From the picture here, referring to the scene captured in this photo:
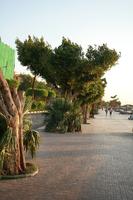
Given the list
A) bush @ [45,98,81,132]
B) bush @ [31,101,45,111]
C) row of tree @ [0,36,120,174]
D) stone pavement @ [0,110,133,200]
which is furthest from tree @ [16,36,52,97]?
stone pavement @ [0,110,133,200]

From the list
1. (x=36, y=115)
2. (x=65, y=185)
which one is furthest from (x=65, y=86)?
(x=65, y=185)

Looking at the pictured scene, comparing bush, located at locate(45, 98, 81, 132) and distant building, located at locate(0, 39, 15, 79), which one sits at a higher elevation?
distant building, located at locate(0, 39, 15, 79)

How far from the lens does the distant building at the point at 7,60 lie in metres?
41.2

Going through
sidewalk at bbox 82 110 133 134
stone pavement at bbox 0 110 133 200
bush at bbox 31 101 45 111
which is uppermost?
bush at bbox 31 101 45 111

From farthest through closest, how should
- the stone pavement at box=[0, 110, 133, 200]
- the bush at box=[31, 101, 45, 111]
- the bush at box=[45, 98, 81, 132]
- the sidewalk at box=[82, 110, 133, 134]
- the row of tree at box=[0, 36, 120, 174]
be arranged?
the bush at box=[31, 101, 45, 111]
the sidewalk at box=[82, 110, 133, 134]
the row of tree at box=[0, 36, 120, 174]
the bush at box=[45, 98, 81, 132]
the stone pavement at box=[0, 110, 133, 200]

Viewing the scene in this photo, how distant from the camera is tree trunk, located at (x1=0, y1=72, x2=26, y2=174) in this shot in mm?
12156

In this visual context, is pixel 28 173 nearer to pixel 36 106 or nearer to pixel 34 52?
pixel 34 52

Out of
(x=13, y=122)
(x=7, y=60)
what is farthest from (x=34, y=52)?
(x=13, y=122)

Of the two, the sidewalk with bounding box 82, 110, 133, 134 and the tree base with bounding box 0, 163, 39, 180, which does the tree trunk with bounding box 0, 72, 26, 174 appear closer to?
the tree base with bounding box 0, 163, 39, 180

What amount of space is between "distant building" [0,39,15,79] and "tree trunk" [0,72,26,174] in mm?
28616

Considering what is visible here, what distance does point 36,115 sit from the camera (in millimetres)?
42031

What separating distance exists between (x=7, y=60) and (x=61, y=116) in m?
15.1

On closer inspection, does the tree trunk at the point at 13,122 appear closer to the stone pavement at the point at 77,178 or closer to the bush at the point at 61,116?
the stone pavement at the point at 77,178

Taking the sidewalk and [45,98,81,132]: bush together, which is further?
the sidewalk
